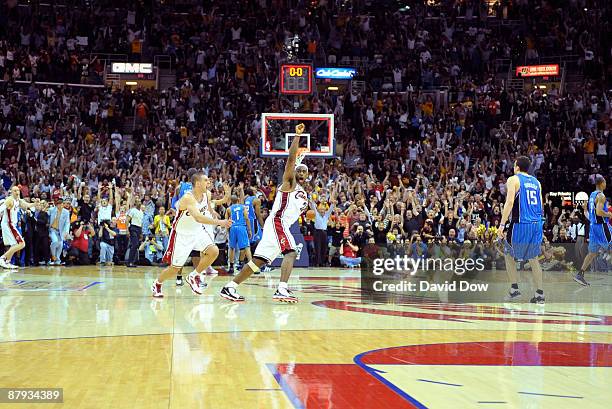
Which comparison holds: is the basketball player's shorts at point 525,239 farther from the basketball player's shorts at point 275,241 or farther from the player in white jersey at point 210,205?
the player in white jersey at point 210,205

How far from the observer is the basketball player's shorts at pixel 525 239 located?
11336mm

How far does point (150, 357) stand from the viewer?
21.5 ft

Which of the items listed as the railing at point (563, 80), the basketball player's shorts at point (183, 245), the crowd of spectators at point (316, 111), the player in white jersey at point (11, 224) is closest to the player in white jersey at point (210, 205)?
the basketball player's shorts at point (183, 245)

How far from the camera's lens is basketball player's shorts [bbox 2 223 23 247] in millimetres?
18500

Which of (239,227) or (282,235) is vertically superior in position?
(282,235)

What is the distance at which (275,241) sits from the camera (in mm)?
11195

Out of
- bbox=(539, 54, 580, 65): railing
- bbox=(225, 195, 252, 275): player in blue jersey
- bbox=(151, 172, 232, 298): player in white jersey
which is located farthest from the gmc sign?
bbox=(151, 172, 232, 298): player in white jersey

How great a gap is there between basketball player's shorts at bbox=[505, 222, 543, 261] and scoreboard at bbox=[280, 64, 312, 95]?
12.0 meters

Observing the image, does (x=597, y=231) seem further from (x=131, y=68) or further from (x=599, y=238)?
(x=131, y=68)

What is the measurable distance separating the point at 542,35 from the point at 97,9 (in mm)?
18201

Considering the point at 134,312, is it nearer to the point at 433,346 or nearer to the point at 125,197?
the point at 433,346

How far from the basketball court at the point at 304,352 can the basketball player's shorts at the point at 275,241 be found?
67 centimetres

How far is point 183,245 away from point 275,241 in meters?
1.50

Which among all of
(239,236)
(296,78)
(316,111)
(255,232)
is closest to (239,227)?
(239,236)
